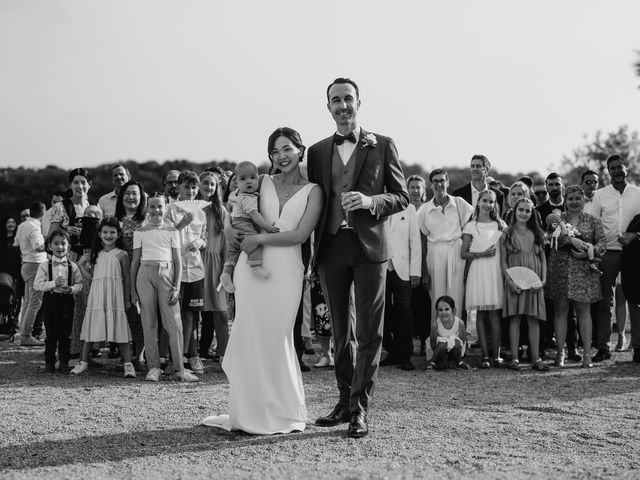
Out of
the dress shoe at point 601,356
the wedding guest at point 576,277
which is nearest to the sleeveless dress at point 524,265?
the wedding guest at point 576,277

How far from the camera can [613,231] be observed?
1004 cm

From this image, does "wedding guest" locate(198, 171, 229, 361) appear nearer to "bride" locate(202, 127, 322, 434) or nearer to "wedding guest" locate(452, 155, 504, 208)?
"bride" locate(202, 127, 322, 434)

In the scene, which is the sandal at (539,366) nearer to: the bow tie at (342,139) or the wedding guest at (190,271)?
the wedding guest at (190,271)

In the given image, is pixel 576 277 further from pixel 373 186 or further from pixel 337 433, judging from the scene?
pixel 337 433

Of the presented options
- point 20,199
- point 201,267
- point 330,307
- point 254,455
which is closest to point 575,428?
point 330,307

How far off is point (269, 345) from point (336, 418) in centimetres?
77

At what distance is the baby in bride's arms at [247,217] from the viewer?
525 centimetres

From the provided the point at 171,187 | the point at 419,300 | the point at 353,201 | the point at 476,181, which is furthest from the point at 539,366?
the point at 171,187

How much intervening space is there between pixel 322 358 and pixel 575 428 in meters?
3.97

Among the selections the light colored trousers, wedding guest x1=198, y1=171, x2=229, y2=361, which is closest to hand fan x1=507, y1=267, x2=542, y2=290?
wedding guest x1=198, y1=171, x2=229, y2=361

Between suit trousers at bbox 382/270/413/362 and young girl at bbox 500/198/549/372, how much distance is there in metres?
1.21

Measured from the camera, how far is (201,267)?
8594 millimetres

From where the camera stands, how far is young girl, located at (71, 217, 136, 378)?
8.21 metres

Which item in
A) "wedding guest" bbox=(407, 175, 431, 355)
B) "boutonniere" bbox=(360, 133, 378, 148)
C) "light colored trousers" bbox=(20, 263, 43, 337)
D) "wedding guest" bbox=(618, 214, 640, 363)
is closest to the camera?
"boutonniere" bbox=(360, 133, 378, 148)
